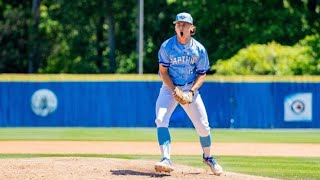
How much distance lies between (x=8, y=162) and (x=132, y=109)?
14950mm

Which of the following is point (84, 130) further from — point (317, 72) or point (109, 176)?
point (109, 176)

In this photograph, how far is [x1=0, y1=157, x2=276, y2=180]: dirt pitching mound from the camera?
967cm

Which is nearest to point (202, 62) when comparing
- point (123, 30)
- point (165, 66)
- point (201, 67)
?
point (201, 67)

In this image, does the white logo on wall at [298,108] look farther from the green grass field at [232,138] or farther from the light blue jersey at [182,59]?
the light blue jersey at [182,59]

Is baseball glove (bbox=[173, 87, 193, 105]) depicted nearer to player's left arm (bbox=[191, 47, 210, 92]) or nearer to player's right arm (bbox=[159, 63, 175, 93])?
player's right arm (bbox=[159, 63, 175, 93])

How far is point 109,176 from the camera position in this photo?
9.62m

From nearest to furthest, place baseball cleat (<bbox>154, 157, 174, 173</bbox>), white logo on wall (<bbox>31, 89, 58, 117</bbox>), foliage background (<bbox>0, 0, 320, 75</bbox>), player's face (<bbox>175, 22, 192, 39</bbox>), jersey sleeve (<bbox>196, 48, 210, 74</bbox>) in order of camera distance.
→ 1. baseball cleat (<bbox>154, 157, 174, 173</bbox>)
2. player's face (<bbox>175, 22, 192, 39</bbox>)
3. jersey sleeve (<bbox>196, 48, 210, 74</bbox>)
4. white logo on wall (<bbox>31, 89, 58, 117</bbox>)
5. foliage background (<bbox>0, 0, 320, 75</bbox>)

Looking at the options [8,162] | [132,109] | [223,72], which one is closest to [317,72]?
[223,72]

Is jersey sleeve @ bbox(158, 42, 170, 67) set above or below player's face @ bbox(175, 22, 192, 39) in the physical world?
below

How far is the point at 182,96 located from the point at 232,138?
37.8 feet

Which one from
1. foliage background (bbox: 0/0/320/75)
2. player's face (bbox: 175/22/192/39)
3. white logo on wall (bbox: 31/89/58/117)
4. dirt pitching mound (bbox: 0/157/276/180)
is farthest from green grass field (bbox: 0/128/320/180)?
foliage background (bbox: 0/0/320/75)

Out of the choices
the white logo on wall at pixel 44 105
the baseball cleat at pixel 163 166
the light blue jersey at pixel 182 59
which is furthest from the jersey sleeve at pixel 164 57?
the white logo on wall at pixel 44 105

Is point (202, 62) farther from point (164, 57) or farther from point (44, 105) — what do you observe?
point (44, 105)

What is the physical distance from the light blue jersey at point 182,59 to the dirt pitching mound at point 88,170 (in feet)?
3.66
